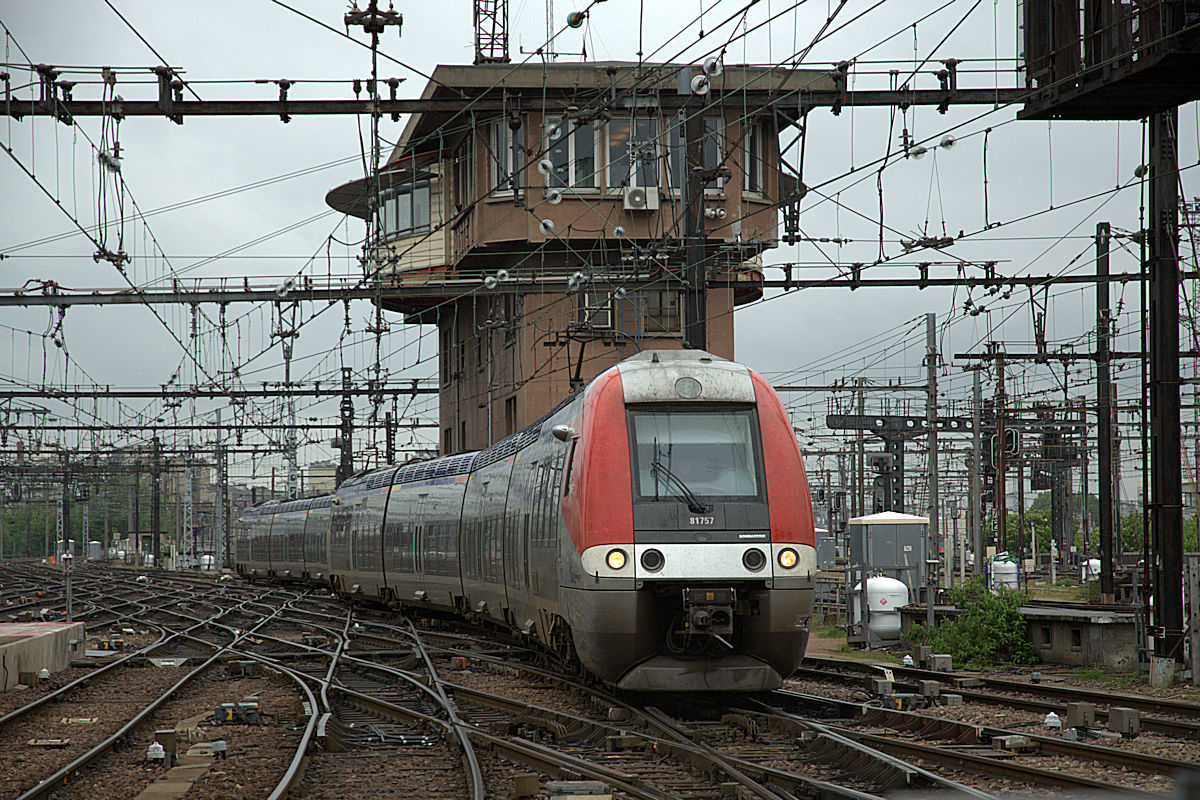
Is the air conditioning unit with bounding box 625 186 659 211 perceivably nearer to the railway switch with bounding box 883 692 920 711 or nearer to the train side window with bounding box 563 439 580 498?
the train side window with bounding box 563 439 580 498

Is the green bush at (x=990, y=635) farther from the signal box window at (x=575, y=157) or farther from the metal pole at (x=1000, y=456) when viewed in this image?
the metal pole at (x=1000, y=456)

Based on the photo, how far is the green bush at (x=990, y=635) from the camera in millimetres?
19047

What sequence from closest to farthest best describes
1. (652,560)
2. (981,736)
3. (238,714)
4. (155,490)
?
(981,736)
(652,560)
(238,714)
(155,490)

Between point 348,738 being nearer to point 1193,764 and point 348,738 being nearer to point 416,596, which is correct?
point 1193,764

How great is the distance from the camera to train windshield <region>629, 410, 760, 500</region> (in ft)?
40.3

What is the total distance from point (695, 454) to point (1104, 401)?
1984 cm

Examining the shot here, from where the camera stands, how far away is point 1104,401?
29.5 m

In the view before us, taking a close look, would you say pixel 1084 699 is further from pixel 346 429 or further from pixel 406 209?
pixel 346 429

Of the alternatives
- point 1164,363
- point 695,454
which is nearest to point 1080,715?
point 695,454

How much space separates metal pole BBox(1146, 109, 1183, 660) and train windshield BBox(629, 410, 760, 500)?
6.62 metres

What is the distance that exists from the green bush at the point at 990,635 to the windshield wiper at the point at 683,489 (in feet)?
27.4

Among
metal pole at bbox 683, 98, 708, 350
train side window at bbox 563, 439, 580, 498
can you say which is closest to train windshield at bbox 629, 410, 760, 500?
train side window at bbox 563, 439, 580, 498

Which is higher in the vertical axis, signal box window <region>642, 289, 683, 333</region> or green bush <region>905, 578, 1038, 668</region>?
signal box window <region>642, 289, 683, 333</region>

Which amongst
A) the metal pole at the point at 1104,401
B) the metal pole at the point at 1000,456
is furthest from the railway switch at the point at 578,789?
the metal pole at the point at 1000,456
